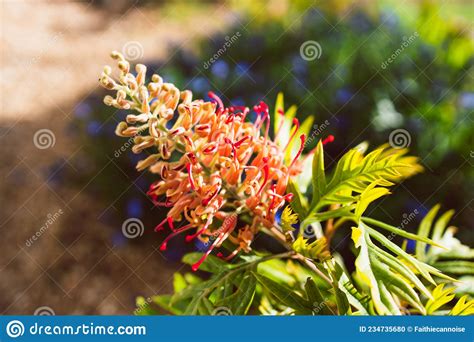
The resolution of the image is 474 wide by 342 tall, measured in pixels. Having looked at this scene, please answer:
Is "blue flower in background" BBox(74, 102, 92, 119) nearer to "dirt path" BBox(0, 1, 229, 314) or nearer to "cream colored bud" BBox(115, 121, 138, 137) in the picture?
"dirt path" BBox(0, 1, 229, 314)

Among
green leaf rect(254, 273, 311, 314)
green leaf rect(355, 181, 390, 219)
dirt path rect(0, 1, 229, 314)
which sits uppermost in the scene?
green leaf rect(355, 181, 390, 219)

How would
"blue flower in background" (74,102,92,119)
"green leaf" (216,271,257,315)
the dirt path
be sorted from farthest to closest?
"blue flower in background" (74,102,92,119)
the dirt path
"green leaf" (216,271,257,315)

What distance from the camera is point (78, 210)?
2.75m

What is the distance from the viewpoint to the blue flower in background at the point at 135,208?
243cm

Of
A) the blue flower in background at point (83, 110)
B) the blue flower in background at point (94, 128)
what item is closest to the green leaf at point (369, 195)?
the blue flower in background at point (94, 128)

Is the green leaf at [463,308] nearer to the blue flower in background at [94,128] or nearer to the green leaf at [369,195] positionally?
the green leaf at [369,195]

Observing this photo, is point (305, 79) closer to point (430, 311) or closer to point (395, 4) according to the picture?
point (395, 4)

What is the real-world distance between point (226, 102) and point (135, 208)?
63 cm

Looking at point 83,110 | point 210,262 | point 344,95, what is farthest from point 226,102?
point 210,262

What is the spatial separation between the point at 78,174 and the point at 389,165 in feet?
6.51

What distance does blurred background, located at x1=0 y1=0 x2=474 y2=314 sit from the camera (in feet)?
7.47

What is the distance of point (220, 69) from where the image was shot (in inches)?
96.3

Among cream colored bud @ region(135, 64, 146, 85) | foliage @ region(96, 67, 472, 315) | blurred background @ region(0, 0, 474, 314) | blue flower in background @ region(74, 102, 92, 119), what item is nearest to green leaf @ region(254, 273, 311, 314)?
foliage @ region(96, 67, 472, 315)

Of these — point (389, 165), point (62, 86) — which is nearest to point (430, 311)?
point (389, 165)
